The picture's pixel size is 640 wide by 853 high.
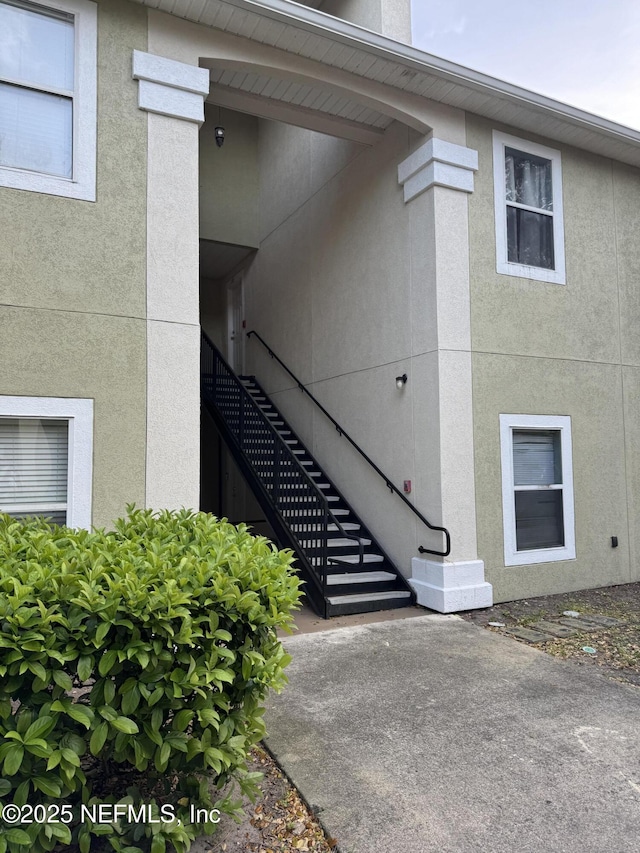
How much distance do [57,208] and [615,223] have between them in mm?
6486

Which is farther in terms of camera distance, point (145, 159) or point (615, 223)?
point (615, 223)

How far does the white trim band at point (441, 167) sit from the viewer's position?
19.8 feet

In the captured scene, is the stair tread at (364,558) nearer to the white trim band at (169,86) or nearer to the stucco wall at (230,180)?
the white trim band at (169,86)

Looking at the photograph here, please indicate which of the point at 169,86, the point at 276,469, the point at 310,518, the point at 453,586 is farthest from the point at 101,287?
the point at 453,586

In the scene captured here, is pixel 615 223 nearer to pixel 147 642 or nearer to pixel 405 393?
pixel 405 393

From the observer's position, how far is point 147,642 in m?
2.08

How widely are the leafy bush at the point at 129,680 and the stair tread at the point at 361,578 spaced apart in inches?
141

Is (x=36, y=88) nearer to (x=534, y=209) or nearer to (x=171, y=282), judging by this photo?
(x=171, y=282)

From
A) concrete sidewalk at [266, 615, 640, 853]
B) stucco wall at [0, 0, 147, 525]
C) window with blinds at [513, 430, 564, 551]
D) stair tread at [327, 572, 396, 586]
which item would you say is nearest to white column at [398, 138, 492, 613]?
stair tread at [327, 572, 396, 586]

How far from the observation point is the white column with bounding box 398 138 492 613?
19.1 feet

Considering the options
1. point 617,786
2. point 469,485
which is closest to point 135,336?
point 469,485

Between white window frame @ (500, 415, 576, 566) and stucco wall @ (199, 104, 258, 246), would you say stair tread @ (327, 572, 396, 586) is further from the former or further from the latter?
stucco wall @ (199, 104, 258, 246)

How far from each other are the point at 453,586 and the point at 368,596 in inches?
33.9

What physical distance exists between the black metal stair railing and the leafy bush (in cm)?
322
